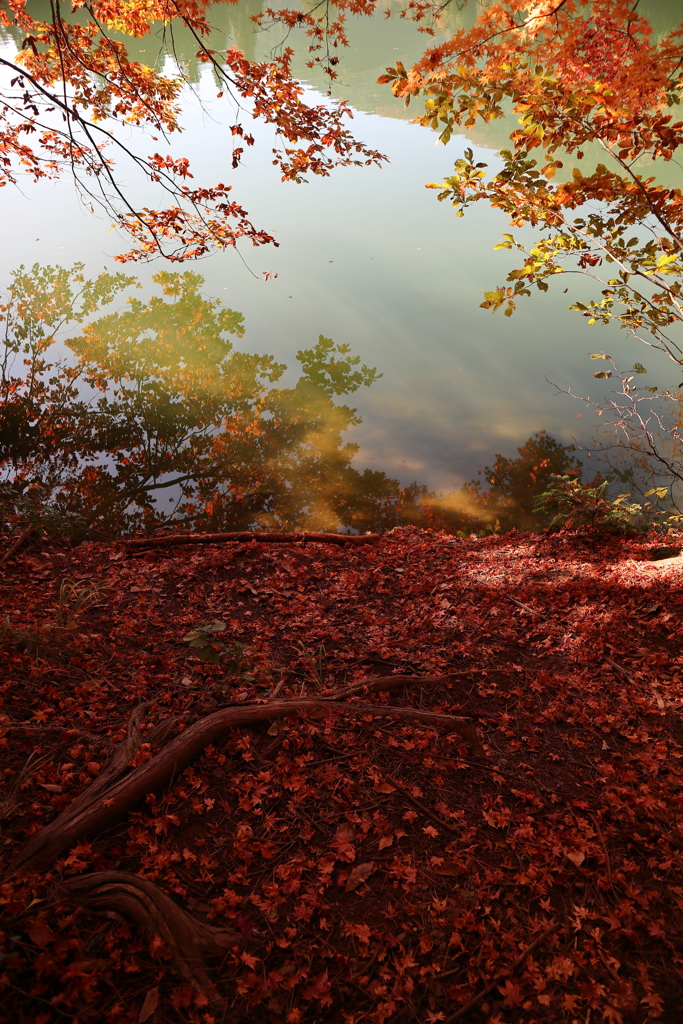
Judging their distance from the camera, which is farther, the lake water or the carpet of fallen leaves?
the lake water

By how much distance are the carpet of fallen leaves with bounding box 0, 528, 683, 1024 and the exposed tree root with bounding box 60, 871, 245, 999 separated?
0.06 m

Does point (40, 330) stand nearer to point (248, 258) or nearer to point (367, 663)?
point (248, 258)

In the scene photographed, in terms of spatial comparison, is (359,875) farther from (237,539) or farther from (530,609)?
(237,539)

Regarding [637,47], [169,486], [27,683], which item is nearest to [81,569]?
[27,683]

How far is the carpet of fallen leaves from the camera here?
2340 millimetres

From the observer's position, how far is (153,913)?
7.86 feet

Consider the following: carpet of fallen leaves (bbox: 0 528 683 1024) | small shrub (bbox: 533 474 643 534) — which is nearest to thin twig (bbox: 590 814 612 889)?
carpet of fallen leaves (bbox: 0 528 683 1024)

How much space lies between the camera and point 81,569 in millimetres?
5914

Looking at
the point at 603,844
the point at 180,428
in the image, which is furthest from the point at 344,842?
the point at 180,428

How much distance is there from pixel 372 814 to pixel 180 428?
819cm

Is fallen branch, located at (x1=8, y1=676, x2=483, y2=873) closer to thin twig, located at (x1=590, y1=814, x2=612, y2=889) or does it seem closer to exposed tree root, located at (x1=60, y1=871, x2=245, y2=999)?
exposed tree root, located at (x1=60, y1=871, x2=245, y2=999)

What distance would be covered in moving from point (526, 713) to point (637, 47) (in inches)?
204

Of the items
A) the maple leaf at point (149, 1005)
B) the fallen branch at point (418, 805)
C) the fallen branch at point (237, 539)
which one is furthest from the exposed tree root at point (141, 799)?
the fallen branch at point (237, 539)

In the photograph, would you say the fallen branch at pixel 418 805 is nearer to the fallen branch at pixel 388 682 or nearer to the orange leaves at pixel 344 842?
the orange leaves at pixel 344 842
